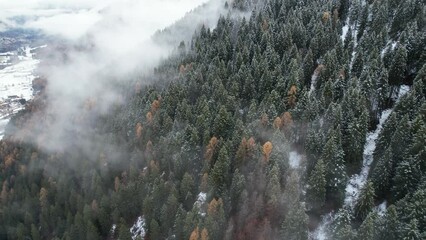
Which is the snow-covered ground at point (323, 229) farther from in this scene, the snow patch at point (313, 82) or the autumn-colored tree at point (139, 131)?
the autumn-colored tree at point (139, 131)

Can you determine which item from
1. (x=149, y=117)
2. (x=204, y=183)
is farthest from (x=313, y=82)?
(x=149, y=117)

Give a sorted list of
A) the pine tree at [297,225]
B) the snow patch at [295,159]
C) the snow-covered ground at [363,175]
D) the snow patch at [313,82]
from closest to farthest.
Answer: the pine tree at [297,225]
the snow-covered ground at [363,175]
the snow patch at [295,159]
the snow patch at [313,82]

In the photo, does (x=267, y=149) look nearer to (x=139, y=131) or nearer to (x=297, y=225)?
(x=297, y=225)

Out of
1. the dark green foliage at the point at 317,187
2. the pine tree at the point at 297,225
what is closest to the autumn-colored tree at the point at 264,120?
the dark green foliage at the point at 317,187

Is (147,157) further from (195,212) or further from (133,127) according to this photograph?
(195,212)

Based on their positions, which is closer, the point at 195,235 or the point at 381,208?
the point at 381,208

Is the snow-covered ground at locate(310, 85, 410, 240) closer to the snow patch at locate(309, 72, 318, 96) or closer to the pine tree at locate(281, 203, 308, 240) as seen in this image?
the pine tree at locate(281, 203, 308, 240)
